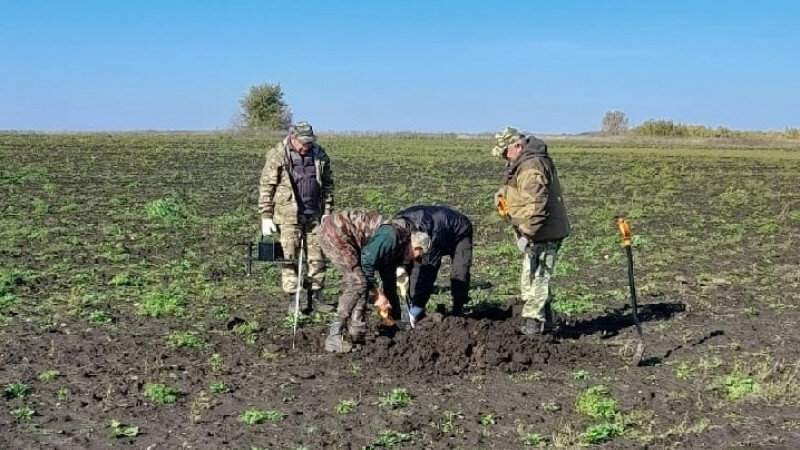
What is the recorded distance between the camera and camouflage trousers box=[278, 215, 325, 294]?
10461 mm

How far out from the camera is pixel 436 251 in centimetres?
962

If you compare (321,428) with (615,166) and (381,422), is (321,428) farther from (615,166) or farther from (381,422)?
(615,166)

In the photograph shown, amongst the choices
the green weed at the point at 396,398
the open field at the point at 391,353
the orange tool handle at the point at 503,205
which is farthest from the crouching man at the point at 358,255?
the orange tool handle at the point at 503,205

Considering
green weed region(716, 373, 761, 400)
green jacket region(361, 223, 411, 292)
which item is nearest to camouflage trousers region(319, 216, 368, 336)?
green jacket region(361, 223, 411, 292)

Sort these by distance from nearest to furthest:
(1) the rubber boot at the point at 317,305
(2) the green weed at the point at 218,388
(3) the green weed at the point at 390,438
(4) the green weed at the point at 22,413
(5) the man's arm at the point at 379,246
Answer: (3) the green weed at the point at 390,438
(4) the green weed at the point at 22,413
(2) the green weed at the point at 218,388
(5) the man's arm at the point at 379,246
(1) the rubber boot at the point at 317,305

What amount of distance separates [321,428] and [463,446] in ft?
3.59

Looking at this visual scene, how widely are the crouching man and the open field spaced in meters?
0.34

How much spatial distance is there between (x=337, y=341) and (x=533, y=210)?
2289 mm

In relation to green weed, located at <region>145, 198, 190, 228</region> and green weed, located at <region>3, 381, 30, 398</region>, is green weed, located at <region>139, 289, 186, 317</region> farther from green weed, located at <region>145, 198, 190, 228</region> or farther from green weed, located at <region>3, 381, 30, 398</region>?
green weed, located at <region>145, 198, 190, 228</region>

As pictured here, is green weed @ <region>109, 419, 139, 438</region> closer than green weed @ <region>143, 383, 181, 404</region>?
Yes

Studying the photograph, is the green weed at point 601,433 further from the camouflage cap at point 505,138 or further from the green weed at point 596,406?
the camouflage cap at point 505,138

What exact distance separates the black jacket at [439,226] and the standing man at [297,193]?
122 centimetres

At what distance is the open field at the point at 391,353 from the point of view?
7.04 m

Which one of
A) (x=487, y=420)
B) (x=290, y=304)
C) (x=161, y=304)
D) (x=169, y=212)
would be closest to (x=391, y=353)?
(x=487, y=420)
